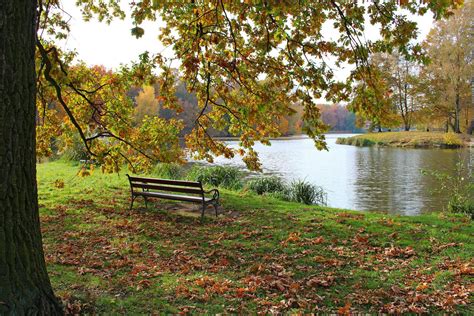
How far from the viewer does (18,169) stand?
2.95 metres

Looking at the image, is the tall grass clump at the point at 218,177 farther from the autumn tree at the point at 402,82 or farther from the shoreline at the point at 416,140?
the autumn tree at the point at 402,82

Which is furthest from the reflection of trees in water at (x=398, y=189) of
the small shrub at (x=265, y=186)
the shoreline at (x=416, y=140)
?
the shoreline at (x=416, y=140)

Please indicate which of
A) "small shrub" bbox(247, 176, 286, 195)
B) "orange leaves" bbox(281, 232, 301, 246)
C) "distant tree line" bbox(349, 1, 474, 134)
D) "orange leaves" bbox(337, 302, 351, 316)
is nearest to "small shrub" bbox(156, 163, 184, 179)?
"small shrub" bbox(247, 176, 286, 195)

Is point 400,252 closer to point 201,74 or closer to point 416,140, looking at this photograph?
point 201,74

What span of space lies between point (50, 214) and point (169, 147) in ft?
9.83

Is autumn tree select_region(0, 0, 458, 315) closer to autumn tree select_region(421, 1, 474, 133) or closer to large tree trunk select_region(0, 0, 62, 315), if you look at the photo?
large tree trunk select_region(0, 0, 62, 315)

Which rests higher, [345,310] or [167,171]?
[167,171]

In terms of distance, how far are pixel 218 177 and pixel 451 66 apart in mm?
32220

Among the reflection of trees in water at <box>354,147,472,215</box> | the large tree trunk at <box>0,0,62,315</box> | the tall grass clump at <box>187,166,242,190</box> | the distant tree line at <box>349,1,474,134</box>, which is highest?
the distant tree line at <box>349,1,474,134</box>

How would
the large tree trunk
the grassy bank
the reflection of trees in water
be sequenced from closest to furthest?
the large tree trunk < the reflection of trees in water < the grassy bank

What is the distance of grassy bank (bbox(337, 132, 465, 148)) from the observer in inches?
1441

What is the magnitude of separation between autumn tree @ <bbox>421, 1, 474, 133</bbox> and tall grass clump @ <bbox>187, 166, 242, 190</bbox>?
2785 cm

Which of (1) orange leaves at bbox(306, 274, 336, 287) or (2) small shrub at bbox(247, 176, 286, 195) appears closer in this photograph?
(1) orange leaves at bbox(306, 274, 336, 287)

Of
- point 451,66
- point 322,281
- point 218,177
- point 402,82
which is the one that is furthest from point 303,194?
point 402,82
